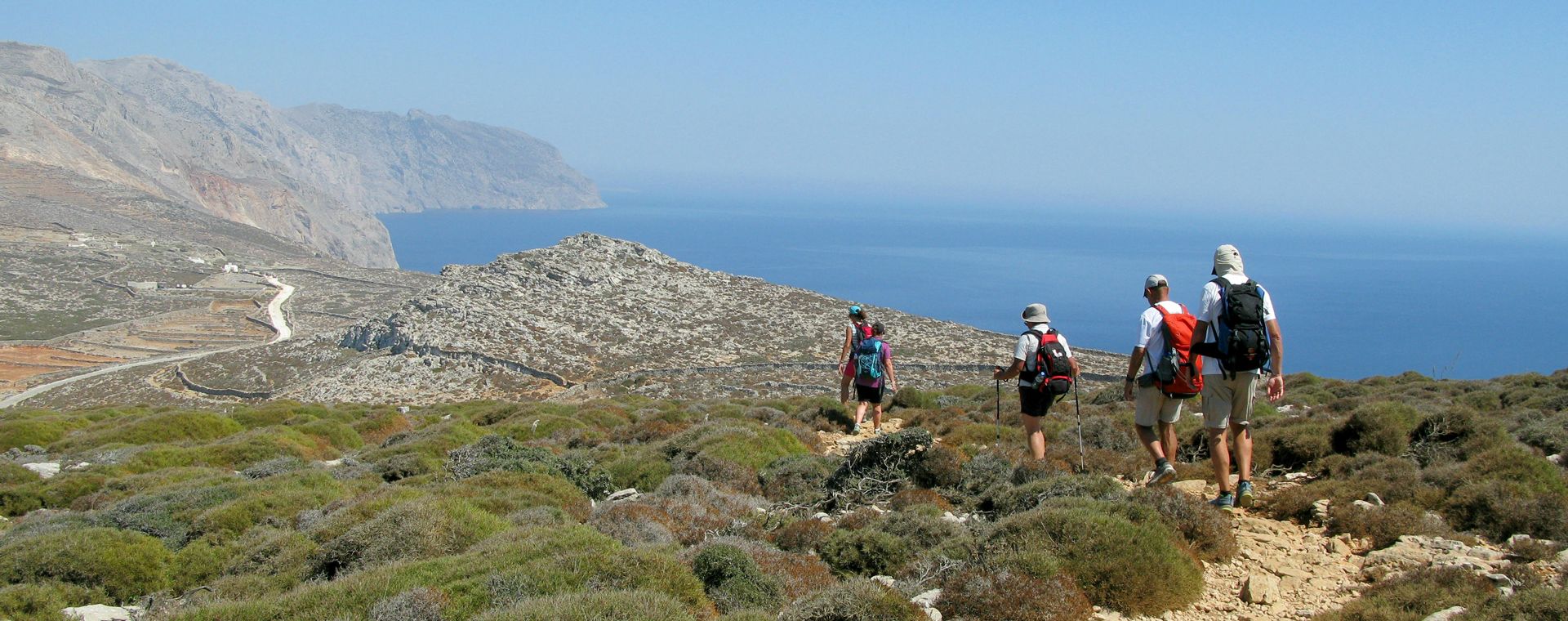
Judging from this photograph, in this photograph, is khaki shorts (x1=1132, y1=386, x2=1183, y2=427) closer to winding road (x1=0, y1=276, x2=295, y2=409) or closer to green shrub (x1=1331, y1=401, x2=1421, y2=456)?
green shrub (x1=1331, y1=401, x2=1421, y2=456)

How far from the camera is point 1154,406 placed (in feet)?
25.8

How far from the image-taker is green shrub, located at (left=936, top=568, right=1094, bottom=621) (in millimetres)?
5117

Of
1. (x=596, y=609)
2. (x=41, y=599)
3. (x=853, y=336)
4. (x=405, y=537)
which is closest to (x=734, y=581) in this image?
(x=596, y=609)

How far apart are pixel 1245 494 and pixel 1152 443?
0.91 meters

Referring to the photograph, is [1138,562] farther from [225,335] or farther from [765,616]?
[225,335]

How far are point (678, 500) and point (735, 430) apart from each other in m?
3.45

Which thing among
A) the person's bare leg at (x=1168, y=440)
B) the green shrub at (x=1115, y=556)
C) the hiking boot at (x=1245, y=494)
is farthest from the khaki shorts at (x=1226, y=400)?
the green shrub at (x=1115, y=556)

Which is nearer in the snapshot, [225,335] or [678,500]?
[678,500]

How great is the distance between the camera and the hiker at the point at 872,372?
42.4 feet

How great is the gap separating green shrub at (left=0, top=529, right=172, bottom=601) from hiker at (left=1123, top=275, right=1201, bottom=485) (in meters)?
8.28

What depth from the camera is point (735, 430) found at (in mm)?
12023

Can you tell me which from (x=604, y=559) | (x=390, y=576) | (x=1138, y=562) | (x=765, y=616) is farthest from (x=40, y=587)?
(x=1138, y=562)

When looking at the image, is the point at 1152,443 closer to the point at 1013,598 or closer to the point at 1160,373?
the point at 1160,373

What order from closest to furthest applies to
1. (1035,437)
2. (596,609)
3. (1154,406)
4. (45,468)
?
(596,609), (1154,406), (1035,437), (45,468)
